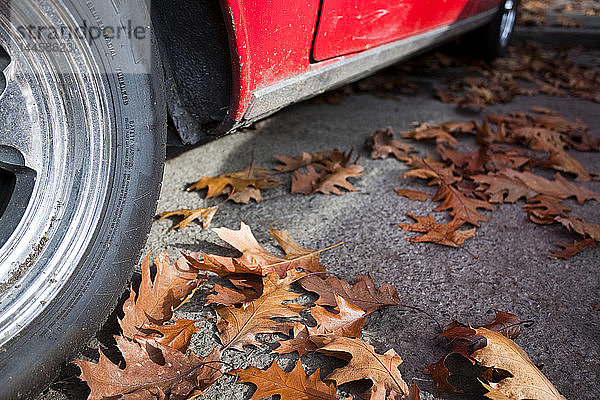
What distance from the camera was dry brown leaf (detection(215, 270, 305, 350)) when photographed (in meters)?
1.37

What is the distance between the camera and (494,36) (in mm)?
4402

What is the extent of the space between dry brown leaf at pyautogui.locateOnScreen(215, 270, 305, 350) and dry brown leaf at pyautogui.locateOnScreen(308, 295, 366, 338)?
77mm

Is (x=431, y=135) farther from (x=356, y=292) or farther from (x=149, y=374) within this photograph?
(x=149, y=374)

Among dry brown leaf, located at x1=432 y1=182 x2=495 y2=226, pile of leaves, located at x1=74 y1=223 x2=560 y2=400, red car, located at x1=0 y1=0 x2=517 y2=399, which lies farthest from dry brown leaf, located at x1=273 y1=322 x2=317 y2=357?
dry brown leaf, located at x1=432 y1=182 x2=495 y2=226

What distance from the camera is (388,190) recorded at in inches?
89.7

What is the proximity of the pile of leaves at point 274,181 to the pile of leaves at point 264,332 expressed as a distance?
0.30 m

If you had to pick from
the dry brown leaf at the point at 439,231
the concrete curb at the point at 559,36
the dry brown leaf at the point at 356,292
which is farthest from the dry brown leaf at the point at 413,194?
the concrete curb at the point at 559,36

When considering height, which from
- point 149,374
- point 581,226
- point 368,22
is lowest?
point 581,226

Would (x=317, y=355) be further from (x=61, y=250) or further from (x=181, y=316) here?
(x=61, y=250)

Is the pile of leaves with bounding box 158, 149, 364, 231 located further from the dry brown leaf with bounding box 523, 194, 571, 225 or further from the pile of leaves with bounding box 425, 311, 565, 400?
the pile of leaves with bounding box 425, 311, 565, 400

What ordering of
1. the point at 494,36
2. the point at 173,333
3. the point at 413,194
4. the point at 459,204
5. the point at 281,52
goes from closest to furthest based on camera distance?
the point at 173,333 < the point at 281,52 < the point at 459,204 < the point at 413,194 < the point at 494,36

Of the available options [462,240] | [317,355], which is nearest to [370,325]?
[317,355]

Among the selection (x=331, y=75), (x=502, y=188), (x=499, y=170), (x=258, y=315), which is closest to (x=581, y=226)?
(x=502, y=188)

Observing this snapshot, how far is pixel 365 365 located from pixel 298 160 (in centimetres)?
134
